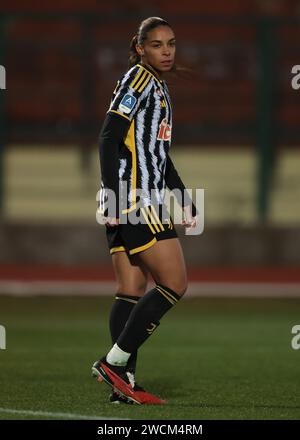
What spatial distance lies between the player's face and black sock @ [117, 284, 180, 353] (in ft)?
4.22

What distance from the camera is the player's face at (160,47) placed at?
694cm

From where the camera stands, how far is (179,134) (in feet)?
57.5

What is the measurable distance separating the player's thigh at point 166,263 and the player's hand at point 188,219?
237 mm

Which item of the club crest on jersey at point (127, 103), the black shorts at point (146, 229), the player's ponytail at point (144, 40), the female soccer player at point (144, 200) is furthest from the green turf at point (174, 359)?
the player's ponytail at point (144, 40)

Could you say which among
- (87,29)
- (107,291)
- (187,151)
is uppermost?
(87,29)

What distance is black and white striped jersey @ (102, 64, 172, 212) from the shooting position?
6.89m

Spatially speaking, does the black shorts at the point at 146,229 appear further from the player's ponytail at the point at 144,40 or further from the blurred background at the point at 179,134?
the blurred background at the point at 179,134

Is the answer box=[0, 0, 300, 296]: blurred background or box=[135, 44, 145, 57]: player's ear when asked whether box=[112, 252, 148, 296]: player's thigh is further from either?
box=[0, 0, 300, 296]: blurred background

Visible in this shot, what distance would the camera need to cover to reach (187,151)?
17.5m

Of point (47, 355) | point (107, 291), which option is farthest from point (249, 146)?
point (47, 355)

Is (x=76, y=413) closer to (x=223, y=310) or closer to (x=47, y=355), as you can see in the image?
(x=47, y=355)
